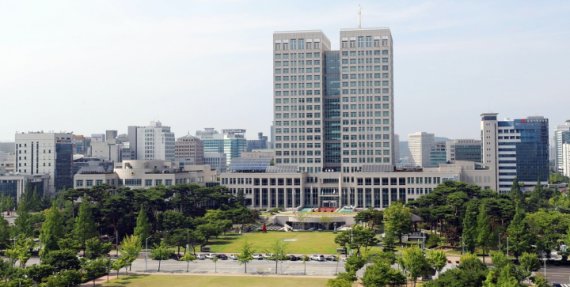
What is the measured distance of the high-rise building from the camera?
629ft

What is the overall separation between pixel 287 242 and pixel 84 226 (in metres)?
37.8

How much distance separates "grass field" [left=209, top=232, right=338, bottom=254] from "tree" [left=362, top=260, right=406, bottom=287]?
32275mm

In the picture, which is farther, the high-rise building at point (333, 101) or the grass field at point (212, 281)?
the high-rise building at point (333, 101)

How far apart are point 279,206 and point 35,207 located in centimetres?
6762

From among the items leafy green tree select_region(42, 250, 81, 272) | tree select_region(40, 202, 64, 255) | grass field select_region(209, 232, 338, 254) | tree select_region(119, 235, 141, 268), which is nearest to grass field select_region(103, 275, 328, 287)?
tree select_region(119, 235, 141, 268)

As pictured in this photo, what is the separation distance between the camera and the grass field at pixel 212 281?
85.4m

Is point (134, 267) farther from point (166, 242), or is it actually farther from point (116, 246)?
point (116, 246)

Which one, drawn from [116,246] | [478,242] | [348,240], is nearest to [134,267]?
[116,246]

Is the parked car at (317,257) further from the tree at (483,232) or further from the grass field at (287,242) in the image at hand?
the tree at (483,232)

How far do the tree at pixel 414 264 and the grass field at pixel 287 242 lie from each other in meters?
29.6

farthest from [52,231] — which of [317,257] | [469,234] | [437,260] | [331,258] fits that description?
[469,234]

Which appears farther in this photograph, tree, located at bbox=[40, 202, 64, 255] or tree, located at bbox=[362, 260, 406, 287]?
tree, located at bbox=[40, 202, 64, 255]


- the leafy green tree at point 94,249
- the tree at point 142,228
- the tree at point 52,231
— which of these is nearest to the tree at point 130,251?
the leafy green tree at point 94,249

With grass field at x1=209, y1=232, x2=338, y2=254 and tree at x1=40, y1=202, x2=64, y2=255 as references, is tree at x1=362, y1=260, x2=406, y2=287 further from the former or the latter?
tree at x1=40, y1=202, x2=64, y2=255
